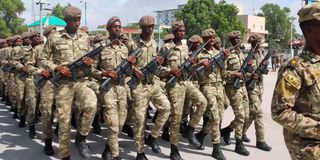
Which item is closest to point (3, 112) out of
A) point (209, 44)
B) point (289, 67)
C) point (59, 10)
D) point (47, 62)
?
point (47, 62)

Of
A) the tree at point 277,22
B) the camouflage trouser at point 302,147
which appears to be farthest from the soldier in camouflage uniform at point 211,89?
the tree at point 277,22

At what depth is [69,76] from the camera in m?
4.93

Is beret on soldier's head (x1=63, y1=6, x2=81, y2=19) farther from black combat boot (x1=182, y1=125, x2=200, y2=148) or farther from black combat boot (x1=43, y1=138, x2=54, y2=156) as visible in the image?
black combat boot (x1=182, y1=125, x2=200, y2=148)

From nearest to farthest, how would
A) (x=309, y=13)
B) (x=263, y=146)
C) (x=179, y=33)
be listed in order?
(x=309, y=13)
(x=179, y=33)
(x=263, y=146)

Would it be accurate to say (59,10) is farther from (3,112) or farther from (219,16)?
(3,112)

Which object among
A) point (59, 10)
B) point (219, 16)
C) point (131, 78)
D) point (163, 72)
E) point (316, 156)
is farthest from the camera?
point (59, 10)

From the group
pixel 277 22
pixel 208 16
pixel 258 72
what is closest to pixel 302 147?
pixel 258 72

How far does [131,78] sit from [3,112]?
5.10m

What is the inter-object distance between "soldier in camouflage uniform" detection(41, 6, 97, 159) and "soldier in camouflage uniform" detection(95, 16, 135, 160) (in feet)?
0.66

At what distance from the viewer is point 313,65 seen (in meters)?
2.33

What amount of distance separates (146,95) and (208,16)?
3618 centimetres

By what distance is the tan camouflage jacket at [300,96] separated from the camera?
89.6 inches

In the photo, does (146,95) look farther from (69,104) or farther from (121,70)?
(69,104)

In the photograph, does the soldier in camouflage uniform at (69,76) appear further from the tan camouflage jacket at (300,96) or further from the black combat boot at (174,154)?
the tan camouflage jacket at (300,96)
